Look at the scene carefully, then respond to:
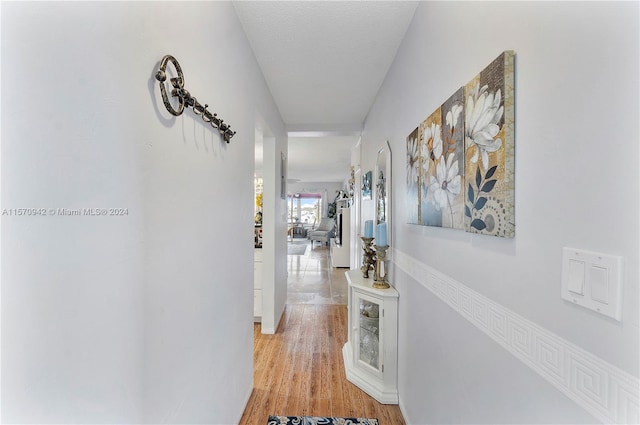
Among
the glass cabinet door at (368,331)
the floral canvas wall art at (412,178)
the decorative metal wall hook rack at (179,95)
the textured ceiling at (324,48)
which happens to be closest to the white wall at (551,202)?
the floral canvas wall art at (412,178)

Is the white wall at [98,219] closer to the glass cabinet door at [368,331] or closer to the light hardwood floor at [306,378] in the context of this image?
the light hardwood floor at [306,378]

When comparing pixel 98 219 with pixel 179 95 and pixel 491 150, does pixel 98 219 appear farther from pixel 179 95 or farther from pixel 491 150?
pixel 491 150

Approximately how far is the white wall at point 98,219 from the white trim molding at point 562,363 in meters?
1.02

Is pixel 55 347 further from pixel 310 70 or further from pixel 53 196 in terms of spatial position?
pixel 310 70

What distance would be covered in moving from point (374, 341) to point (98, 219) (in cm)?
187

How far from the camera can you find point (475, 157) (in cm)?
88

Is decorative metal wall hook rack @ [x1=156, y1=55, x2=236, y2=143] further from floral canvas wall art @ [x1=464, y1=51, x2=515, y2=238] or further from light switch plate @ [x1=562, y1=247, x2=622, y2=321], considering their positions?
light switch plate @ [x1=562, y1=247, x2=622, y2=321]

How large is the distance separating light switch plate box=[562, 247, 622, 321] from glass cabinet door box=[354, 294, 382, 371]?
4.66 feet

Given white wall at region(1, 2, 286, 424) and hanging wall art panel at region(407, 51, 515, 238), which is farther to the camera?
hanging wall art panel at region(407, 51, 515, 238)

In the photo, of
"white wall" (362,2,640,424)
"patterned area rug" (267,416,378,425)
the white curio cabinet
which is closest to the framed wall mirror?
the white curio cabinet

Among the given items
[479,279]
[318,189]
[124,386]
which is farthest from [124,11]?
[318,189]

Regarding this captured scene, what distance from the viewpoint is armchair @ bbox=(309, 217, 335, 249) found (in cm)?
933

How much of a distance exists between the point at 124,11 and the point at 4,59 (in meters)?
0.28

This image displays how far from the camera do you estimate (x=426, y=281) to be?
4.42ft
